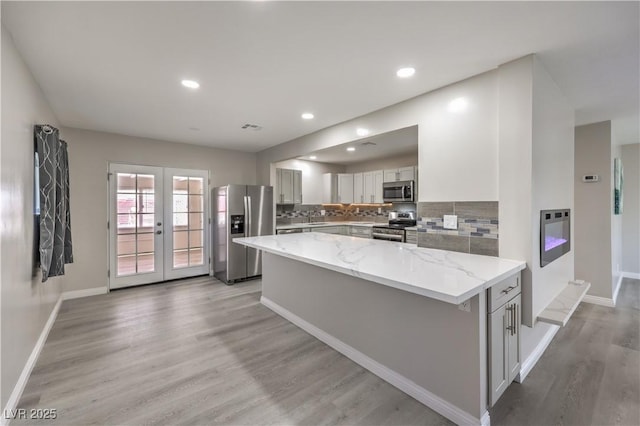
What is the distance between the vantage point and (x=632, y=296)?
404cm

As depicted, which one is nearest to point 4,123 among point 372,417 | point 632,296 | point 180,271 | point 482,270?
point 372,417

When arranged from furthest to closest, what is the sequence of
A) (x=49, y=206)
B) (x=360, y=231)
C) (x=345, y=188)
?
(x=345, y=188) → (x=360, y=231) → (x=49, y=206)

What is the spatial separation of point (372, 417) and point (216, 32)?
269cm

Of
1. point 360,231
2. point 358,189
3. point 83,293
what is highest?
point 358,189

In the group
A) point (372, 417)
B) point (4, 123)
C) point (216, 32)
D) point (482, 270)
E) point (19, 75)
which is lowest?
point (372, 417)

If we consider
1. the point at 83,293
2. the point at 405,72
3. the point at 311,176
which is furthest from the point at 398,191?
the point at 83,293

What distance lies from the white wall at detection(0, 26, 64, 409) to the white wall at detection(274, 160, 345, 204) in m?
3.99

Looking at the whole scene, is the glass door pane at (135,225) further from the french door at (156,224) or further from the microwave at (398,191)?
the microwave at (398,191)

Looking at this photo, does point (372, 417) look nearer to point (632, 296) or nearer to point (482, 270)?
point (482, 270)

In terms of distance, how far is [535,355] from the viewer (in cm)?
243

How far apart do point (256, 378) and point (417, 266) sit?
4.97 ft

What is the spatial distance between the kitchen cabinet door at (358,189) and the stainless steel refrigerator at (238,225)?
2033mm

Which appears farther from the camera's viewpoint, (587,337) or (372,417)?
(587,337)

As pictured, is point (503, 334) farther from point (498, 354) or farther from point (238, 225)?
point (238, 225)
